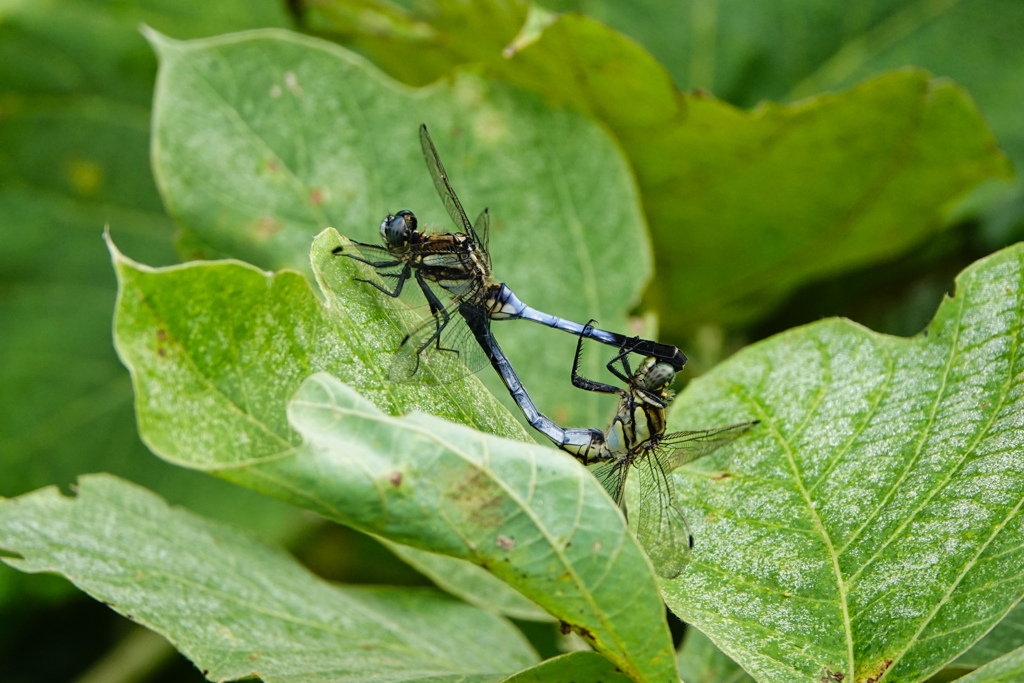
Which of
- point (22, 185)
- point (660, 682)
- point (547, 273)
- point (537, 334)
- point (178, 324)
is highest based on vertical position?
point (22, 185)

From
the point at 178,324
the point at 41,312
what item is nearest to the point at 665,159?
the point at 178,324

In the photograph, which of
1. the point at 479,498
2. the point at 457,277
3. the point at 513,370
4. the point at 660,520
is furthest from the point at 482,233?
the point at 479,498

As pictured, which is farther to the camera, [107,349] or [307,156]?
[107,349]

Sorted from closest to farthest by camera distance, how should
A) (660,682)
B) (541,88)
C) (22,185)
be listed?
(660,682) → (541,88) → (22,185)

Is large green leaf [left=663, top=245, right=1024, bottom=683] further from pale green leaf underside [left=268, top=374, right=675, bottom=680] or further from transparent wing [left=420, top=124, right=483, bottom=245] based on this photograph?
transparent wing [left=420, top=124, right=483, bottom=245]

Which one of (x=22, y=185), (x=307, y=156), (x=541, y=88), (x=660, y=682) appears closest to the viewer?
(x=660, y=682)

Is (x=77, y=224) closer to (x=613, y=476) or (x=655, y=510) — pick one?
(x=613, y=476)

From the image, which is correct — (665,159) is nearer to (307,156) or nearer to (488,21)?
(488,21)

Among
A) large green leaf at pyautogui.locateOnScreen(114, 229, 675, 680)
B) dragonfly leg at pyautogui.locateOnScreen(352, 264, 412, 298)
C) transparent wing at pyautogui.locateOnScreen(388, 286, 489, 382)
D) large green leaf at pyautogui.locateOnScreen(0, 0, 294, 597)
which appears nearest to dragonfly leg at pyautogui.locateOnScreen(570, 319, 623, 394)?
transparent wing at pyautogui.locateOnScreen(388, 286, 489, 382)

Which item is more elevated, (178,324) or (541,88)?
(541,88)

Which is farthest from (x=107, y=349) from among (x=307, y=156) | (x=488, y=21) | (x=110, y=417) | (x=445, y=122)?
(x=488, y=21)
